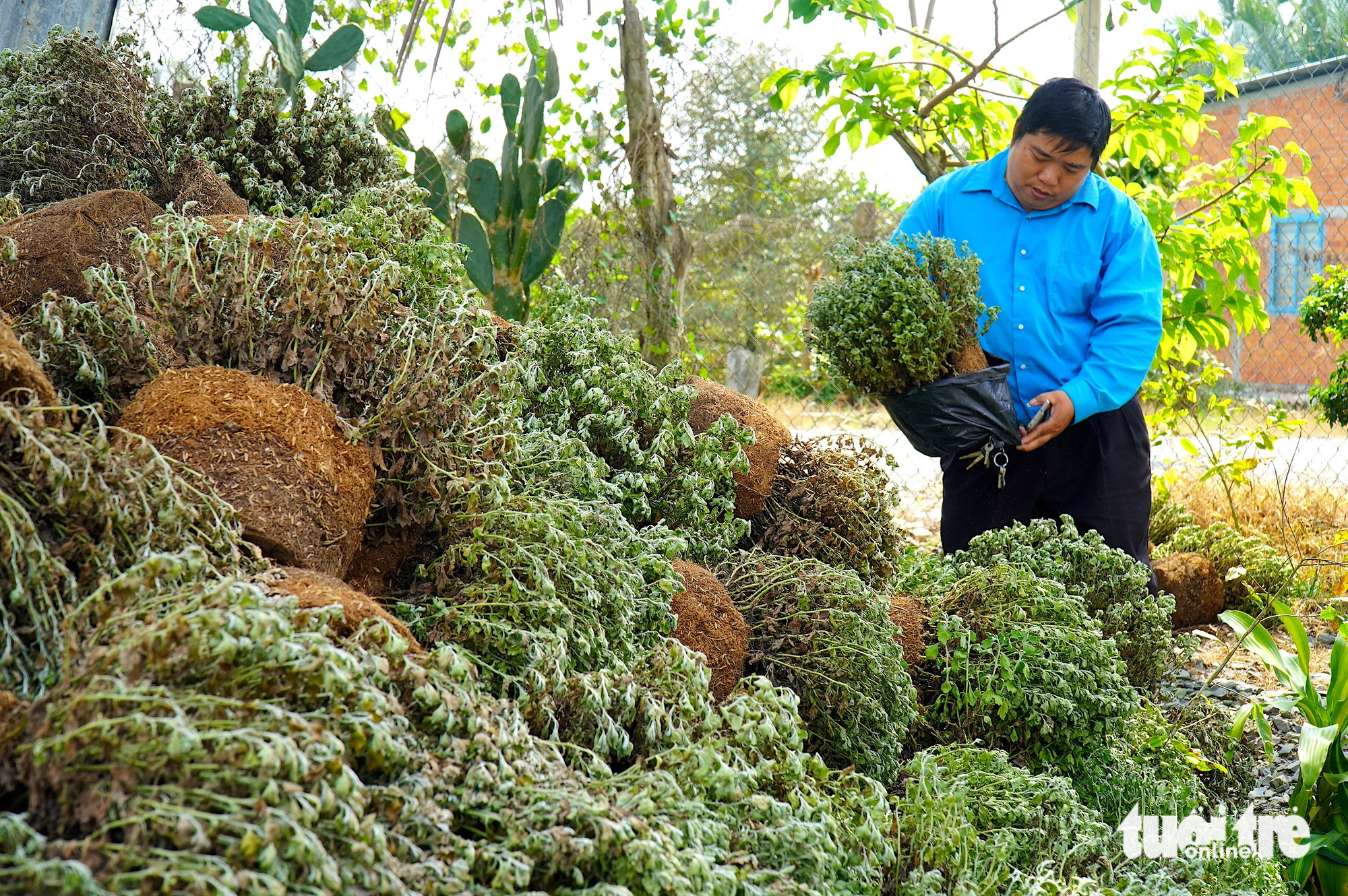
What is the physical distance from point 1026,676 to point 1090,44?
4.13 metres

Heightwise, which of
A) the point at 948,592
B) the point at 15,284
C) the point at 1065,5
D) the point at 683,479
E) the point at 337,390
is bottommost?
the point at 948,592

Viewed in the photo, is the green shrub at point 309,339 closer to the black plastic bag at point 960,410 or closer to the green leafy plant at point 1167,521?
the black plastic bag at point 960,410

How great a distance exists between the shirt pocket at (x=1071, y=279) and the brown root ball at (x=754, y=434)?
1104 mm

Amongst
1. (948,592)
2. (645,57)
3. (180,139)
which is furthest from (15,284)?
(645,57)

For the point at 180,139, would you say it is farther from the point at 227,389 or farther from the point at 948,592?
the point at 948,592

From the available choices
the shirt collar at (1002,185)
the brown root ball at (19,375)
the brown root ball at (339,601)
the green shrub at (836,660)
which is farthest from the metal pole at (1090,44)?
the brown root ball at (19,375)

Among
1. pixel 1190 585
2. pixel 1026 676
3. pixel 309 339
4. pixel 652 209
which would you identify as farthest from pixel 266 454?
pixel 652 209

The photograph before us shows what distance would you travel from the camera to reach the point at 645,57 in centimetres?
538

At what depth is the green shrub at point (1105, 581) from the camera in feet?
8.69

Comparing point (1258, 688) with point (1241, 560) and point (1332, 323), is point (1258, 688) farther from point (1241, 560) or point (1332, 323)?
point (1332, 323)

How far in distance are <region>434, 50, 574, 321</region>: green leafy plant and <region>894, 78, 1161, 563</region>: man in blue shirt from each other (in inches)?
82.6

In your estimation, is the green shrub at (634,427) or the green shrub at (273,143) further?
the green shrub at (273,143)

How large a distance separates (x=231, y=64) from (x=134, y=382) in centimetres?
296

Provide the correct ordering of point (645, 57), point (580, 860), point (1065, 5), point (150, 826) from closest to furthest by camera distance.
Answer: point (150, 826)
point (580, 860)
point (1065, 5)
point (645, 57)
